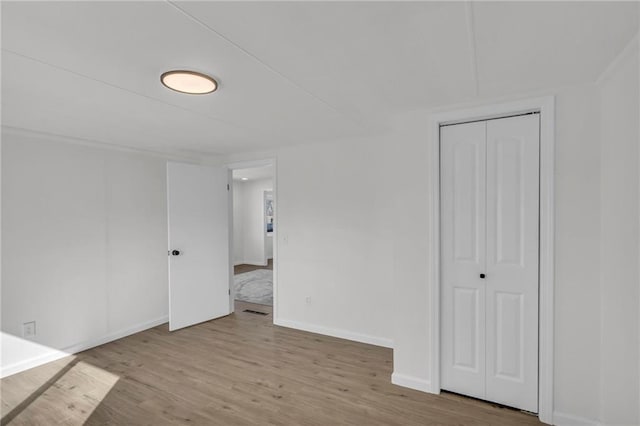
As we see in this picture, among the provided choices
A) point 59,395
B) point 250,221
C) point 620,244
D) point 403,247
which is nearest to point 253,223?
point 250,221

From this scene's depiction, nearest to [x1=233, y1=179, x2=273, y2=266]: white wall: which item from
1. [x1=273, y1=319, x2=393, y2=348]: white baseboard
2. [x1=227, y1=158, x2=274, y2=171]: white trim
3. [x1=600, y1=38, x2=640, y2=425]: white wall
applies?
[x1=227, y1=158, x2=274, y2=171]: white trim

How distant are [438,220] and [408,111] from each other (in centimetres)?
95

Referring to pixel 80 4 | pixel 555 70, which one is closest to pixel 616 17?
pixel 555 70

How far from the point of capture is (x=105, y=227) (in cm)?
379

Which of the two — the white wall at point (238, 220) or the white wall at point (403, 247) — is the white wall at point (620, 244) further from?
the white wall at point (238, 220)

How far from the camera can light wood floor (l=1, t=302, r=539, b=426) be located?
2.30m

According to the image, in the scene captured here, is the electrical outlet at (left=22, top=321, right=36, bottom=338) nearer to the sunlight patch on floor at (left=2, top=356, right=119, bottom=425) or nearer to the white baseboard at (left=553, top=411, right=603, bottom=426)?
the sunlight patch on floor at (left=2, top=356, right=119, bottom=425)

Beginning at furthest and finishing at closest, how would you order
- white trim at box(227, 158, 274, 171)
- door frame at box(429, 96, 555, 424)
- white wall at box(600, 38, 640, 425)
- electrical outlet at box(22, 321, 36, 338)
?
white trim at box(227, 158, 274, 171) → electrical outlet at box(22, 321, 36, 338) → door frame at box(429, 96, 555, 424) → white wall at box(600, 38, 640, 425)

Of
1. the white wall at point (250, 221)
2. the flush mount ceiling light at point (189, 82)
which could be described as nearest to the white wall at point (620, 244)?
the flush mount ceiling light at point (189, 82)

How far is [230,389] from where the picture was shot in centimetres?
268

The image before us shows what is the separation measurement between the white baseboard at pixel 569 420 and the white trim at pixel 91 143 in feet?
15.8

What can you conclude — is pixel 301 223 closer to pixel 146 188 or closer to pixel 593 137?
pixel 146 188

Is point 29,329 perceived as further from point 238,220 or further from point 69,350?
point 238,220

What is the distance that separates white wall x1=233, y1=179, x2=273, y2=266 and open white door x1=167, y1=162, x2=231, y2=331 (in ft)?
13.7
